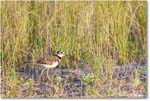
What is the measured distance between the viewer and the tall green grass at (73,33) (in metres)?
2.62

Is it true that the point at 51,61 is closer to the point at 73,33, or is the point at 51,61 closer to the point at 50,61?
the point at 50,61

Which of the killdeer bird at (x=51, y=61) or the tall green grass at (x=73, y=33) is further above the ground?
the tall green grass at (x=73, y=33)

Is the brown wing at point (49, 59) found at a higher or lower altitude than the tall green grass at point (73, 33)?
lower

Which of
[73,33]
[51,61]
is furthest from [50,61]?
[73,33]

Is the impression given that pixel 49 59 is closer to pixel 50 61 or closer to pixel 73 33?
pixel 50 61

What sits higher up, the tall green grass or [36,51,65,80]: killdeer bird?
the tall green grass

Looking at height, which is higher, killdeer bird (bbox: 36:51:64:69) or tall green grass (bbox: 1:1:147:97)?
tall green grass (bbox: 1:1:147:97)

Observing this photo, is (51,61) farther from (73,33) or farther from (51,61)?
(73,33)

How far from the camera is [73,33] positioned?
8.65 ft

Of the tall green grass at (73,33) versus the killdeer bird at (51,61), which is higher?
the tall green grass at (73,33)

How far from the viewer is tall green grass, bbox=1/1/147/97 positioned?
2.62m

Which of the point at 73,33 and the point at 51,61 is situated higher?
the point at 73,33

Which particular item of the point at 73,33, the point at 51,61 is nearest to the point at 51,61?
the point at 51,61

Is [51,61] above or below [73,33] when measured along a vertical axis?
below
